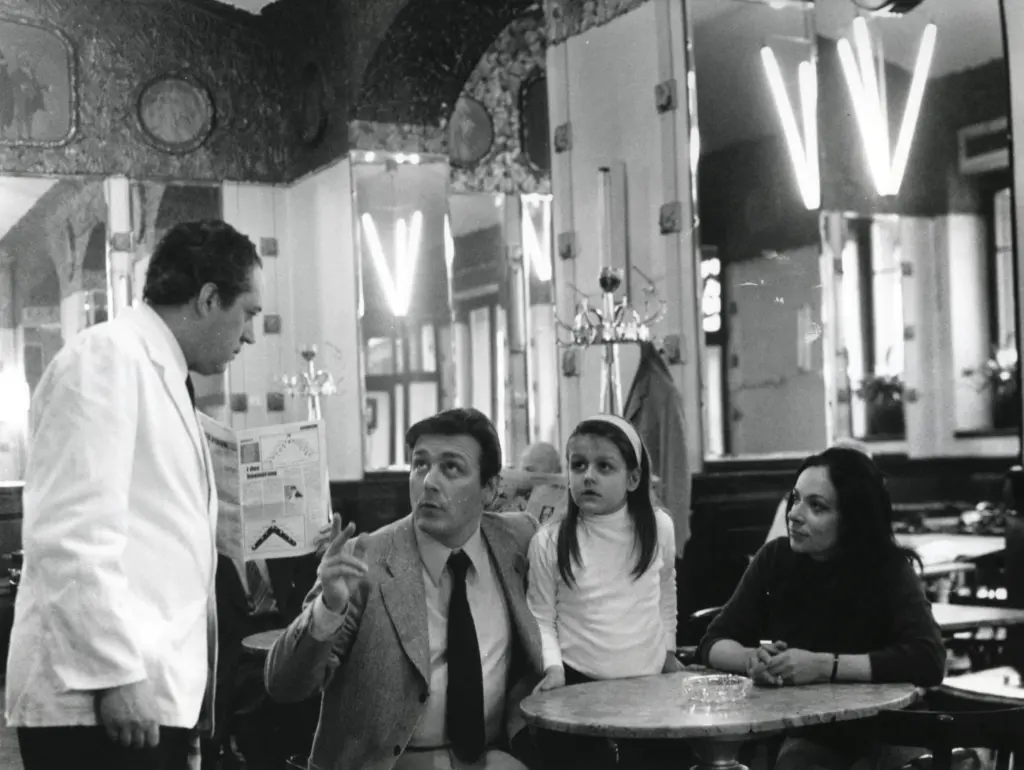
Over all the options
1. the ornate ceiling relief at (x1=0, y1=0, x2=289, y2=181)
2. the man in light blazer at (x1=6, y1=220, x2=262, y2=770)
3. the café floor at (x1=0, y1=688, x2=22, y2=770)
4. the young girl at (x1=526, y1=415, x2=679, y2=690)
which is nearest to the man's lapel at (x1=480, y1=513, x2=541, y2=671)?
the young girl at (x1=526, y1=415, x2=679, y2=690)

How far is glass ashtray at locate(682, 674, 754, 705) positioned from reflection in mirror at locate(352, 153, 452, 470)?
7761 mm

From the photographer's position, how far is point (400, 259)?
10.7 metres

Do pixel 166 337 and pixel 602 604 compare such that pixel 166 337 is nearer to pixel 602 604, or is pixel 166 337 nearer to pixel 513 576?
pixel 513 576

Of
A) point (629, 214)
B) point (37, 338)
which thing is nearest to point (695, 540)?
point (629, 214)

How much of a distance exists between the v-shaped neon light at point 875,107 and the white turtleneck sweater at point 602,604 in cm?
Result: 528

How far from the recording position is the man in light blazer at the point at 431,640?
2945mm

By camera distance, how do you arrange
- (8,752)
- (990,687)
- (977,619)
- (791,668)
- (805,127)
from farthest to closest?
Result: 1. (805,127)
2. (8,752)
3. (977,619)
4. (990,687)
5. (791,668)

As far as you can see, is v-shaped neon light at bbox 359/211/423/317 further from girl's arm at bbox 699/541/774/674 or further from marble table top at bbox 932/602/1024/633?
girl's arm at bbox 699/541/774/674

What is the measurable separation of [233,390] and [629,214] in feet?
17.3

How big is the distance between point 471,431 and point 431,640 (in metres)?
0.50

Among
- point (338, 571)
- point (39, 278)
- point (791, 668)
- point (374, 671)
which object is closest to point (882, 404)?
point (39, 278)

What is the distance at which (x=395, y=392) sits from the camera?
35.5ft

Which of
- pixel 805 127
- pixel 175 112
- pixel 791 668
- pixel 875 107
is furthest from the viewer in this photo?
pixel 175 112

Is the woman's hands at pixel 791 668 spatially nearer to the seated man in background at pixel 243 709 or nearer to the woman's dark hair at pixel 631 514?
the woman's dark hair at pixel 631 514
